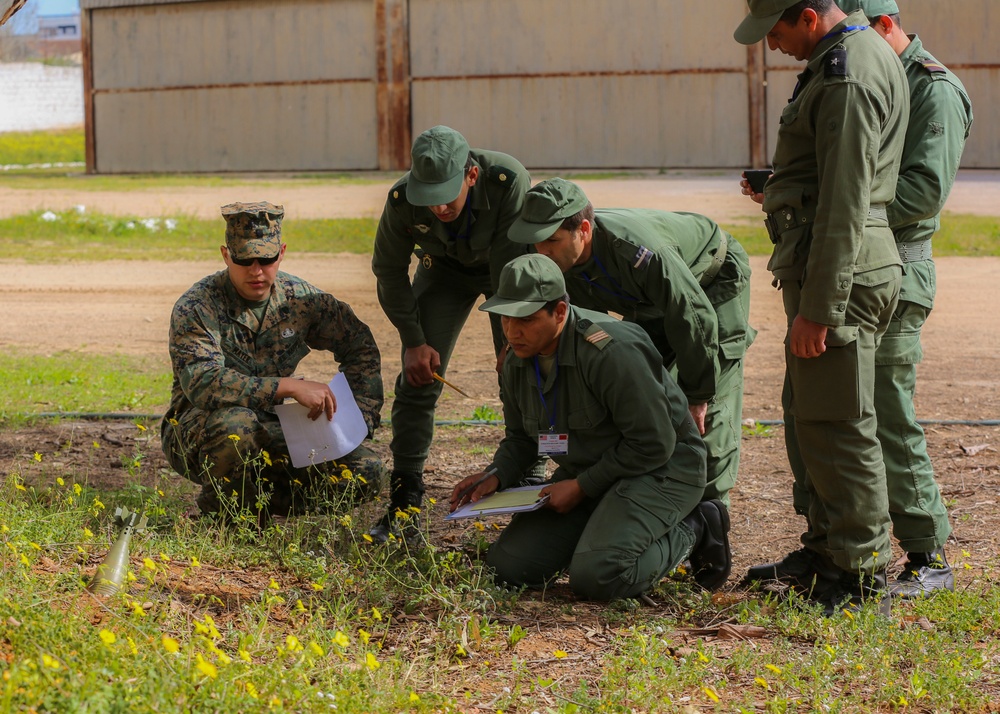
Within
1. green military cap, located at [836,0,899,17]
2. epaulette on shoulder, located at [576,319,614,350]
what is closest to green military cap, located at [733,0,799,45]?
green military cap, located at [836,0,899,17]

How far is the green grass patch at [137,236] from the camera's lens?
14.1 meters

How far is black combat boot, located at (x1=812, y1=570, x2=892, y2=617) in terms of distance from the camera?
3972 millimetres

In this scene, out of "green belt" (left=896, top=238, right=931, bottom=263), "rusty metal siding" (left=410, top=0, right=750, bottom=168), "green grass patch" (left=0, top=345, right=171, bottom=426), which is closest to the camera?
"green belt" (left=896, top=238, right=931, bottom=263)

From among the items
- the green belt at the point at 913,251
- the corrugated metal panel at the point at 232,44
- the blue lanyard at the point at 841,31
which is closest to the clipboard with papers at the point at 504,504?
the green belt at the point at 913,251

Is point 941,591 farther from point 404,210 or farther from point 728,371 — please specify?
point 404,210

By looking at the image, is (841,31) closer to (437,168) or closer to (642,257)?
(642,257)

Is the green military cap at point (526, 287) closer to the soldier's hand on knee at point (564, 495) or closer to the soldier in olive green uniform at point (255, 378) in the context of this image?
the soldier's hand on knee at point (564, 495)

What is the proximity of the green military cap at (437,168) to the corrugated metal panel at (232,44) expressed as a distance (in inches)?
855

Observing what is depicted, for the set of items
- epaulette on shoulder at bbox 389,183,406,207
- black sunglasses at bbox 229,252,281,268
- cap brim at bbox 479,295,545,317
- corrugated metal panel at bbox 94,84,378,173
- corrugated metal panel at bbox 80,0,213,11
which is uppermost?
corrugated metal panel at bbox 80,0,213,11

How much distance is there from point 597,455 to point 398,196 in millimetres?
1410

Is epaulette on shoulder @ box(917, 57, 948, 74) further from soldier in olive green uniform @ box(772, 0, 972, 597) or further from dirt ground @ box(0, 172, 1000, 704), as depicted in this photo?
dirt ground @ box(0, 172, 1000, 704)

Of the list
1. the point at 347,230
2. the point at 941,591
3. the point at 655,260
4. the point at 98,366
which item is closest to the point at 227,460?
the point at 655,260

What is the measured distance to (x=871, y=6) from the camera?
13.4 feet

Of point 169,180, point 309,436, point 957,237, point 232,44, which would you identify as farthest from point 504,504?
point 232,44
